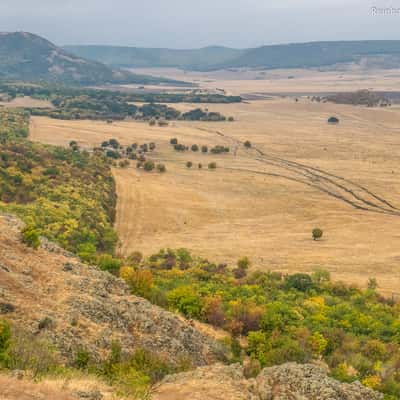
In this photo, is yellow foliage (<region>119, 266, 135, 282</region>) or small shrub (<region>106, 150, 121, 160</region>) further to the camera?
small shrub (<region>106, 150, 121, 160</region>)

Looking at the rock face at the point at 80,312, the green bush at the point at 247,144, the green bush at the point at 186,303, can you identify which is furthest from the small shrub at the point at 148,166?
the rock face at the point at 80,312

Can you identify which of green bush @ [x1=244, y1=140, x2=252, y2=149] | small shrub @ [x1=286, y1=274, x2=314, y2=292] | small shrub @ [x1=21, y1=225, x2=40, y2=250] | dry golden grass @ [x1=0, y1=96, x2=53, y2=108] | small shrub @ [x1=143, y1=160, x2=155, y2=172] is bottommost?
small shrub @ [x1=286, y1=274, x2=314, y2=292]

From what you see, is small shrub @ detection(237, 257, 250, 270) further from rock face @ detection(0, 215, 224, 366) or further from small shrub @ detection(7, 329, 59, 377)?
small shrub @ detection(7, 329, 59, 377)

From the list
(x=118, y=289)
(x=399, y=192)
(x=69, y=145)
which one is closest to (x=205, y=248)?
(x=118, y=289)

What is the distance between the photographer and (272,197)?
201ft

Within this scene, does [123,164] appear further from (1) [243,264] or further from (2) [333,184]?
(1) [243,264]

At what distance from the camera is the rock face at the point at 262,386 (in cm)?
1434

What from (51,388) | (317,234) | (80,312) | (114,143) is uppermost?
(114,143)

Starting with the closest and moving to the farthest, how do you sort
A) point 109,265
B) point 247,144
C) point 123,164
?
point 109,265, point 123,164, point 247,144

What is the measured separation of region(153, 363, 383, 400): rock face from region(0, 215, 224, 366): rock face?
8.82ft

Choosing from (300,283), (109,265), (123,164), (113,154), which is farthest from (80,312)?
(113,154)

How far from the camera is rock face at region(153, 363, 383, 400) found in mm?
14336

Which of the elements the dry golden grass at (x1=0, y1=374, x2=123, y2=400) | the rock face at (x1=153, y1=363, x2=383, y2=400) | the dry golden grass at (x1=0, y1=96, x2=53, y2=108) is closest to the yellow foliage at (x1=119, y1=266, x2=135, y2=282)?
the rock face at (x1=153, y1=363, x2=383, y2=400)

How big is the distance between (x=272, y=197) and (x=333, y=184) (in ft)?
39.5
